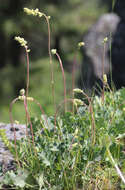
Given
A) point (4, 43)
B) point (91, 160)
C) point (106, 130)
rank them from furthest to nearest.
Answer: point (4, 43)
point (106, 130)
point (91, 160)

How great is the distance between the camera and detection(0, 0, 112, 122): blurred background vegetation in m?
9.38

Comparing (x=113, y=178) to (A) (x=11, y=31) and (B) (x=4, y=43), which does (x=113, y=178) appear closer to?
(A) (x=11, y=31)

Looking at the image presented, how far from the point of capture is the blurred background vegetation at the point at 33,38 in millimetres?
9375

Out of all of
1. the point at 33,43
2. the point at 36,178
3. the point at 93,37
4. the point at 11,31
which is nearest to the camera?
the point at 36,178

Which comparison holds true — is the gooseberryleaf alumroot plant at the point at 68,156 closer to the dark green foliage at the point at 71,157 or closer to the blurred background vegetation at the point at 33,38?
the dark green foliage at the point at 71,157

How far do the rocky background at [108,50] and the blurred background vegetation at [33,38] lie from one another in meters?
2.21

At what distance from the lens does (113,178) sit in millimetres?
1688

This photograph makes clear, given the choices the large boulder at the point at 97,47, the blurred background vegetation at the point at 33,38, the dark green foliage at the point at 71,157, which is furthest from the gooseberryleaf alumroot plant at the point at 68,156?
the blurred background vegetation at the point at 33,38

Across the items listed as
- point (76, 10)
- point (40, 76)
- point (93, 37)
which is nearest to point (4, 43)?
point (40, 76)

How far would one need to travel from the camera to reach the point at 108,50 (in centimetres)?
586

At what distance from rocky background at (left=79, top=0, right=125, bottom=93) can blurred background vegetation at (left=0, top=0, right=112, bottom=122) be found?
7.24 feet

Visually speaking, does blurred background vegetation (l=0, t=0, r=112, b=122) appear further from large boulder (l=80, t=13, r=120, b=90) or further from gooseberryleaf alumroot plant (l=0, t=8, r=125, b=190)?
gooseberryleaf alumroot plant (l=0, t=8, r=125, b=190)

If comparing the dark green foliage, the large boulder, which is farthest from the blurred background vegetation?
the dark green foliage

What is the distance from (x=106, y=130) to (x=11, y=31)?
8.02 metres
